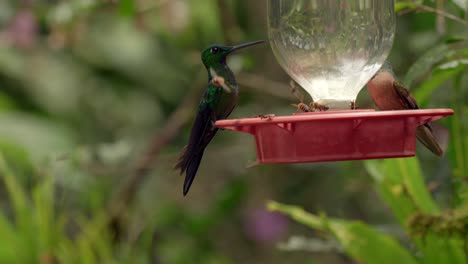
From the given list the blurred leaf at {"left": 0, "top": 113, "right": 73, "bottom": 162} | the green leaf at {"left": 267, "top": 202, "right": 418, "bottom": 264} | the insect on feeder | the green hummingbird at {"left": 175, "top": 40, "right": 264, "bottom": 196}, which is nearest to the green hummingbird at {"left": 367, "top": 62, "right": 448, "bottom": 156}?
the insect on feeder

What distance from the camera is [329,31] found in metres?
2.61

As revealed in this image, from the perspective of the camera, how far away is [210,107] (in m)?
2.38

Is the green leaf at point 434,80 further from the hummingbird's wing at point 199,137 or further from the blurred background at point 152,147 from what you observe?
the hummingbird's wing at point 199,137

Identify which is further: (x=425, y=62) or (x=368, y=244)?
(x=368, y=244)

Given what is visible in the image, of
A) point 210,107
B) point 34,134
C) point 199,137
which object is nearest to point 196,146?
point 199,137

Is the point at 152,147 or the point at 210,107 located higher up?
the point at 210,107

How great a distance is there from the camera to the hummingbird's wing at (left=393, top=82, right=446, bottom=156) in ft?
7.80

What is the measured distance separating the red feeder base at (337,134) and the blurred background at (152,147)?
77 centimetres

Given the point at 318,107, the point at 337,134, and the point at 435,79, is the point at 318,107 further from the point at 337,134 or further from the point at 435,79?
the point at 435,79

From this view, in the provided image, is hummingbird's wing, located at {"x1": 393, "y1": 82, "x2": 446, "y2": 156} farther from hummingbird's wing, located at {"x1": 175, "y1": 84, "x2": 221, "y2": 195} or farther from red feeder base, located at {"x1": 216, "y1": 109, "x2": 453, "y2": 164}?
hummingbird's wing, located at {"x1": 175, "y1": 84, "x2": 221, "y2": 195}

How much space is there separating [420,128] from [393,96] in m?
0.14

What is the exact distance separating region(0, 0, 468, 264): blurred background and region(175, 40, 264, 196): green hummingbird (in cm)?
80

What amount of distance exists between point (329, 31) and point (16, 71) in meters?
5.14

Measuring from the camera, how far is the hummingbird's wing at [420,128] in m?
2.38
